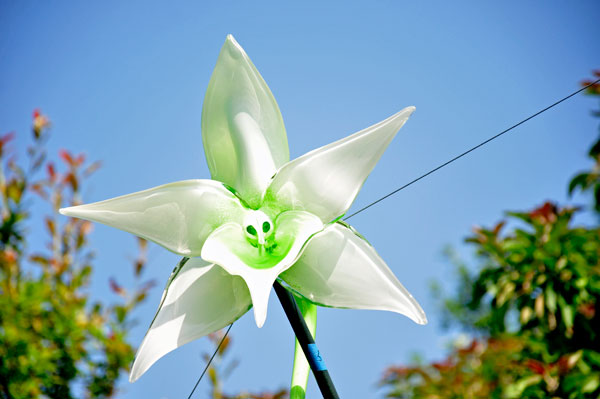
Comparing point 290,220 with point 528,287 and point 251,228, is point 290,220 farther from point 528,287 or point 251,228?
point 528,287

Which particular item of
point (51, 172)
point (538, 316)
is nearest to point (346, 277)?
point (51, 172)

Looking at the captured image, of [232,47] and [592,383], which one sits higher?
[232,47]

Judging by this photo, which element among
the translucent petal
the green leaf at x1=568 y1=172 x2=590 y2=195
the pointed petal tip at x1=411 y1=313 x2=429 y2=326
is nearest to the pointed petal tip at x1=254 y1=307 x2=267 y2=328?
the translucent petal

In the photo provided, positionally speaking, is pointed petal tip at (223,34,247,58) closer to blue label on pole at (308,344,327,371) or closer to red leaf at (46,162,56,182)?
blue label on pole at (308,344,327,371)

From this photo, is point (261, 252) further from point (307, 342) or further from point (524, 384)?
point (524, 384)

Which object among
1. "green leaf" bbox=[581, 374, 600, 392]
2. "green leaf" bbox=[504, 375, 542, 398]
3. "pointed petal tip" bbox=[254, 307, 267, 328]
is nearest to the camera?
"pointed petal tip" bbox=[254, 307, 267, 328]

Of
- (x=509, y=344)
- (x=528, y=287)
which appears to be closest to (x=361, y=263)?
(x=528, y=287)

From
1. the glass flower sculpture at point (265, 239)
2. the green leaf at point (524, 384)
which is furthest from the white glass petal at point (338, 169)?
the green leaf at point (524, 384)
